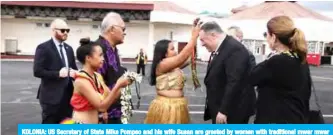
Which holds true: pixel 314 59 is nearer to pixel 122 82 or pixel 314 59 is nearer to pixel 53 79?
pixel 53 79

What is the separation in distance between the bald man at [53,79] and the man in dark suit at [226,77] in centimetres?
147

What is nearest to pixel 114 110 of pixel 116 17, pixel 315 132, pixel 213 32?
pixel 116 17

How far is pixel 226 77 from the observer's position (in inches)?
159

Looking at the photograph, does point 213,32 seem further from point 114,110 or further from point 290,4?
point 290,4

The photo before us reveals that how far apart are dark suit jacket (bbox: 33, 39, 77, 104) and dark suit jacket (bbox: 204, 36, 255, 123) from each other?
1.57m

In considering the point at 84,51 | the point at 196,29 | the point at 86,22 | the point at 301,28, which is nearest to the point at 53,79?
the point at 84,51

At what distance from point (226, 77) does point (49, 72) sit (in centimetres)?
183

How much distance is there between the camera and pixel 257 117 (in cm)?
339

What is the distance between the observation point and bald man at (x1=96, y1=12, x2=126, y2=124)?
3.87 meters

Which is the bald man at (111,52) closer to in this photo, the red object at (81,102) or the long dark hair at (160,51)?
the red object at (81,102)

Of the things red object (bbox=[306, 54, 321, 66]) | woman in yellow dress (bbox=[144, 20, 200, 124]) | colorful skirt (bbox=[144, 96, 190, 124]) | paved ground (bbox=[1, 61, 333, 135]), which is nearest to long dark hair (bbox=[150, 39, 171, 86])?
woman in yellow dress (bbox=[144, 20, 200, 124])

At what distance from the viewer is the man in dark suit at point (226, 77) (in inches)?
155

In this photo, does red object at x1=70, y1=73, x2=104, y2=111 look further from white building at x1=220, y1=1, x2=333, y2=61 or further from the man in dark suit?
white building at x1=220, y1=1, x2=333, y2=61

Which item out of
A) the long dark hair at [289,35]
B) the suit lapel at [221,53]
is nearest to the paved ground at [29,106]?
the suit lapel at [221,53]
